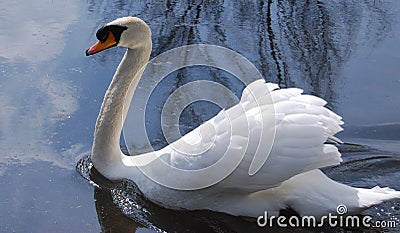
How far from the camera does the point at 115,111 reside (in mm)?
4078

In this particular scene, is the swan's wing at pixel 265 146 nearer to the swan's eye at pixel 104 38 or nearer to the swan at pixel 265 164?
the swan at pixel 265 164

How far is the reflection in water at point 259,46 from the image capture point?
12.4 feet

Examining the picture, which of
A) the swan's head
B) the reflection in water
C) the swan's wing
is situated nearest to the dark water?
the reflection in water

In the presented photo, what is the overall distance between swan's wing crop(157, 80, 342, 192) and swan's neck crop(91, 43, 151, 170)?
59 centimetres

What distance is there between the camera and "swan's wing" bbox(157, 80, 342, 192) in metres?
3.43

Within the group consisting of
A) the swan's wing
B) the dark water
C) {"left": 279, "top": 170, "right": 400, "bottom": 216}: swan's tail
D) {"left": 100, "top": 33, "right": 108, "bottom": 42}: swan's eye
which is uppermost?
Result: {"left": 100, "top": 33, "right": 108, "bottom": 42}: swan's eye

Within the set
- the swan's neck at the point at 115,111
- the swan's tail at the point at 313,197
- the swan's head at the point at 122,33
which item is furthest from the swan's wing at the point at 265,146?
the swan's head at the point at 122,33

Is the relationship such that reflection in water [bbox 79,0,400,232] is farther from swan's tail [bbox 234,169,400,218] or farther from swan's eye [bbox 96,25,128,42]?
swan's eye [bbox 96,25,128,42]

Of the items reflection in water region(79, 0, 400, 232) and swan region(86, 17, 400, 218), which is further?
reflection in water region(79, 0, 400, 232)

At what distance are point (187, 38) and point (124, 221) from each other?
2.77 m

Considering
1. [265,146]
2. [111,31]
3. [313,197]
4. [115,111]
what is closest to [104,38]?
[111,31]

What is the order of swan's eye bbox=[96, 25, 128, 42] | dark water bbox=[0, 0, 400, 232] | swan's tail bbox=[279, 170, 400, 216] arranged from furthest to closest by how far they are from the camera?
swan's eye bbox=[96, 25, 128, 42], dark water bbox=[0, 0, 400, 232], swan's tail bbox=[279, 170, 400, 216]

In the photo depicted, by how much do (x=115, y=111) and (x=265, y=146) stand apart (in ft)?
3.52

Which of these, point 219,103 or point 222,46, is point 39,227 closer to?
point 219,103
